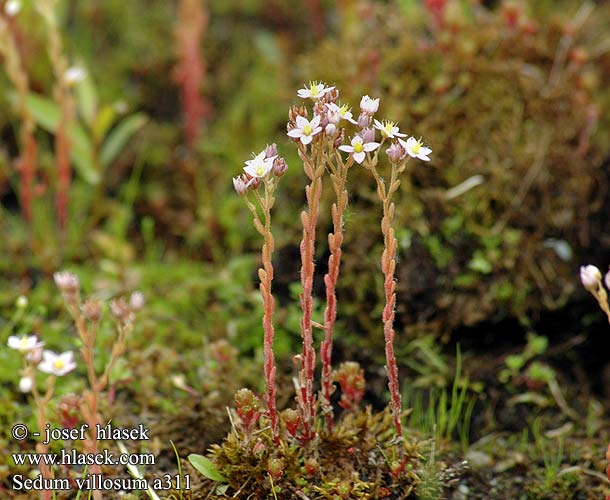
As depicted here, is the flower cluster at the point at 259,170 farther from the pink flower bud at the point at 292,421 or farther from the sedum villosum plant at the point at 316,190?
the pink flower bud at the point at 292,421

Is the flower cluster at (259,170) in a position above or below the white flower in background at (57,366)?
above

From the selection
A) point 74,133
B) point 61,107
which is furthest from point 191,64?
point 61,107

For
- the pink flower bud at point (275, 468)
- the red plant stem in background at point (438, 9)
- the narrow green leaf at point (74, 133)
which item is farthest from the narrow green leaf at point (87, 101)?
the pink flower bud at point (275, 468)

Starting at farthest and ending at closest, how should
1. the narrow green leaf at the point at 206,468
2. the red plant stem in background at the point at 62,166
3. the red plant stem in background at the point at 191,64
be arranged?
the red plant stem in background at the point at 191,64
the red plant stem in background at the point at 62,166
the narrow green leaf at the point at 206,468

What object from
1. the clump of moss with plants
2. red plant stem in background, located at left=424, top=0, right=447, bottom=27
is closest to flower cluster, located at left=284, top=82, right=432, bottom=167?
the clump of moss with plants

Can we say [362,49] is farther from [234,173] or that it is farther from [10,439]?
[10,439]

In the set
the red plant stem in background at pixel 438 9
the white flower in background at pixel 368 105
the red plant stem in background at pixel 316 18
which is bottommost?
the white flower in background at pixel 368 105

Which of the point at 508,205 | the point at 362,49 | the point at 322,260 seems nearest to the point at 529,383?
the point at 508,205
